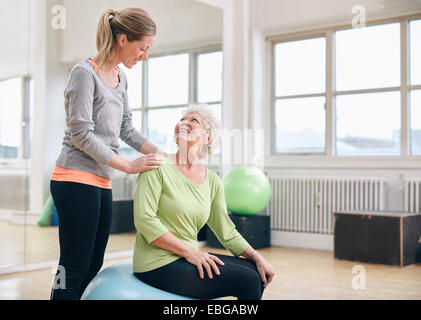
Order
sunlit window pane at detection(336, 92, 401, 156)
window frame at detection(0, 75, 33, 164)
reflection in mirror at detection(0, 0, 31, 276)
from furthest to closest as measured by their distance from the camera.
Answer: sunlit window pane at detection(336, 92, 401, 156), window frame at detection(0, 75, 33, 164), reflection in mirror at detection(0, 0, 31, 276)

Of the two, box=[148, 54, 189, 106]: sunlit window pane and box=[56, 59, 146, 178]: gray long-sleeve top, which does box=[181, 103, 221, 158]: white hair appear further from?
box=[148, 54, 189, 106]: sunlit window pane

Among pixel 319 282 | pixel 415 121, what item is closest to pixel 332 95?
pixel 415 121

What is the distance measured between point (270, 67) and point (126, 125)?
3698 mm

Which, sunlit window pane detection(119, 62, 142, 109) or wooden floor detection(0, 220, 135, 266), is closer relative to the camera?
wooden floor detection(0, 220, 135, 266)

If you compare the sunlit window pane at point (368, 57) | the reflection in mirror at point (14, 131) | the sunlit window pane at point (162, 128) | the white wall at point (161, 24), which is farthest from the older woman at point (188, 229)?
the sunlit window pane at point (368, 57)

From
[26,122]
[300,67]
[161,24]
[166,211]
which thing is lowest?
[166,211]

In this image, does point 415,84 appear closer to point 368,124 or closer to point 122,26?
point 368,124

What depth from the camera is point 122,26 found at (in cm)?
164

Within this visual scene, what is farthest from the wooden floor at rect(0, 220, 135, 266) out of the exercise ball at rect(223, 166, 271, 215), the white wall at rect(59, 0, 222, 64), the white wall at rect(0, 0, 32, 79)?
the exercise ball at rect(223, 166, 271, 215)

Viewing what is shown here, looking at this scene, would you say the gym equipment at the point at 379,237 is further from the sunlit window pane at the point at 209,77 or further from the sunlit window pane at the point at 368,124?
the sunlit window pane at the point at 209,77

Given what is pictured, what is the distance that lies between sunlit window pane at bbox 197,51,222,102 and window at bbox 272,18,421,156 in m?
0.67

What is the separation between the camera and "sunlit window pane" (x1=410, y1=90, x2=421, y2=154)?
14.8ft

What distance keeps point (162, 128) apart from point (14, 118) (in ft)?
4.31

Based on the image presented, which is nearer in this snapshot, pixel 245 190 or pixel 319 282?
pixel 319 282
